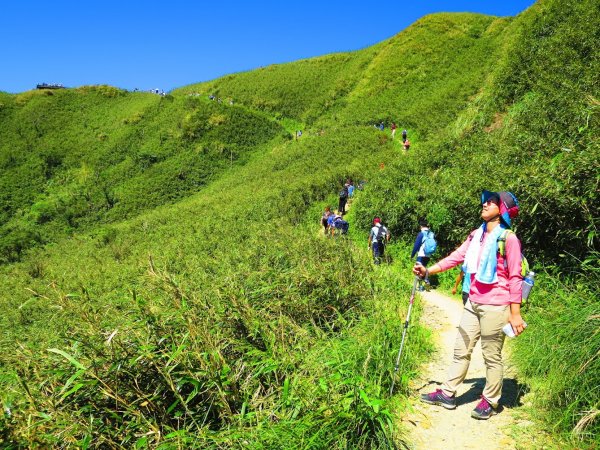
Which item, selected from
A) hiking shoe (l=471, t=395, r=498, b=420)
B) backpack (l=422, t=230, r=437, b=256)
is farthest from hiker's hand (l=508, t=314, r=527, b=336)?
backpack (l=422, t=230, r=437, b=256)

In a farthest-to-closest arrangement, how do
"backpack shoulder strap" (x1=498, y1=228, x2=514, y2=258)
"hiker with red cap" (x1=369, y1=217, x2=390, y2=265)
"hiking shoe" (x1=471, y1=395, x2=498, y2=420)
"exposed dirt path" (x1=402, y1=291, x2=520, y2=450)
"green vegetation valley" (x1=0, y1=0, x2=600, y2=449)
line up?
"hiker with red cap" (x1=369, y1=217, x2=390, y2=265) → "hiking shoe" (x1=471, y1=395, x2=498, y2=420) → "backpack shoulder strap" (x1=498, y1=228, x2=514, y2=258) → "exposed dirt path" (x1=402, y1=291, x2=520, y2=450) → "green vegetation valley" (x1=0, y1=0, x2=600, y2=449)

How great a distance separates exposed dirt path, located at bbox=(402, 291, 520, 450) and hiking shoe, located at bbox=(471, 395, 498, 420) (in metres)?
0.05

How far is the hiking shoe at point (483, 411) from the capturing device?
3.64 m

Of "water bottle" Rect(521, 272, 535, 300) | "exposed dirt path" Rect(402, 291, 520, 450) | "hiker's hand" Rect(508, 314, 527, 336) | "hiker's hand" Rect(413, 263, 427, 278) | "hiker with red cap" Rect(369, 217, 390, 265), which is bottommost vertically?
"exposed dirt path" Rect(402, 291, 520, 450)

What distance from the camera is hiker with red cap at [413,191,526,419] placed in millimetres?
3496

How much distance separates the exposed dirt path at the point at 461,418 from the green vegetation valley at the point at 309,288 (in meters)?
0.18

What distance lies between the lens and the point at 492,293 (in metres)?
3.59

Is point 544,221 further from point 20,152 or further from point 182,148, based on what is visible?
point 20,152

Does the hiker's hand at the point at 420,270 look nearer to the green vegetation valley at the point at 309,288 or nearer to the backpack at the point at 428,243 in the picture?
the green vegetation valley at the point at 309,288

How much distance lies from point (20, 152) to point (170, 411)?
181 feet

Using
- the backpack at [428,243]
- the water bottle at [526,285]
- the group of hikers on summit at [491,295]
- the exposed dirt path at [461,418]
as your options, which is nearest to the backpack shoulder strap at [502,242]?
the group of hikers on summit at [491,295]

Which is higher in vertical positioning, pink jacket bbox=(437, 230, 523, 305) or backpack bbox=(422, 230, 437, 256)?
pink jacket bbox=(437, 230, 523, 305)

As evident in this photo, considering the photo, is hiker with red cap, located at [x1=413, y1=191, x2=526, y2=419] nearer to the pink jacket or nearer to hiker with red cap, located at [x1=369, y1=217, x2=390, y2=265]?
the pink jacket

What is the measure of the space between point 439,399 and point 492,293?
1.29m
